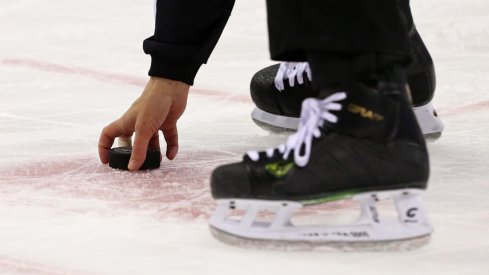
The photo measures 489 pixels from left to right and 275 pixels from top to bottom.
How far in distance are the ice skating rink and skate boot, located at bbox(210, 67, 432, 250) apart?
0.03 meters

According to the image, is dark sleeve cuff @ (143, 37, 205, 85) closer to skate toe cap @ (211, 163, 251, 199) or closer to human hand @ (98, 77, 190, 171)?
human hand @ (98, 77, 190, 171)

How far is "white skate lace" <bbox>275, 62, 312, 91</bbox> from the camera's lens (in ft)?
6.50

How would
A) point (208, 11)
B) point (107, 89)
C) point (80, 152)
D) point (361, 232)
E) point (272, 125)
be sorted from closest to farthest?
point (361, 232), point (208, 11), point (80, 152), point (272, 125), point (107, 89)

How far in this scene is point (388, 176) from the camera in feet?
4.08

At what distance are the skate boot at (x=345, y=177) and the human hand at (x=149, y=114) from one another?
38 cm

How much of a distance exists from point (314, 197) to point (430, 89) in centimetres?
72

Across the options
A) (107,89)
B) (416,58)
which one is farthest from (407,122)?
(107,89)

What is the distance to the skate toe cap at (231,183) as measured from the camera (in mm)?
1267

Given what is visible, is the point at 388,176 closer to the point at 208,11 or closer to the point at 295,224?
the point at 295,224

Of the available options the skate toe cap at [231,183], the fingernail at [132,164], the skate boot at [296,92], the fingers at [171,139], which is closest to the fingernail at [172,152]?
the fingers at [171,139]

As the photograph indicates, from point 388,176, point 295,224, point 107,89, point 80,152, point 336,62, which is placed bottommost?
point 107,89

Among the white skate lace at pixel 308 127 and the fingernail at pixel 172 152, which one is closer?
the white skate lace at pixel 308 127

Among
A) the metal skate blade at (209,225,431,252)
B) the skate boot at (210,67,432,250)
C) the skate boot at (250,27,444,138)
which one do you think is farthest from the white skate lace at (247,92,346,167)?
the skate boot at (250,27,444,138)

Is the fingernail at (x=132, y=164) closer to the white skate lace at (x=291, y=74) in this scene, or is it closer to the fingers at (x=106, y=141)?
the fingers at (x=106, y=141)
